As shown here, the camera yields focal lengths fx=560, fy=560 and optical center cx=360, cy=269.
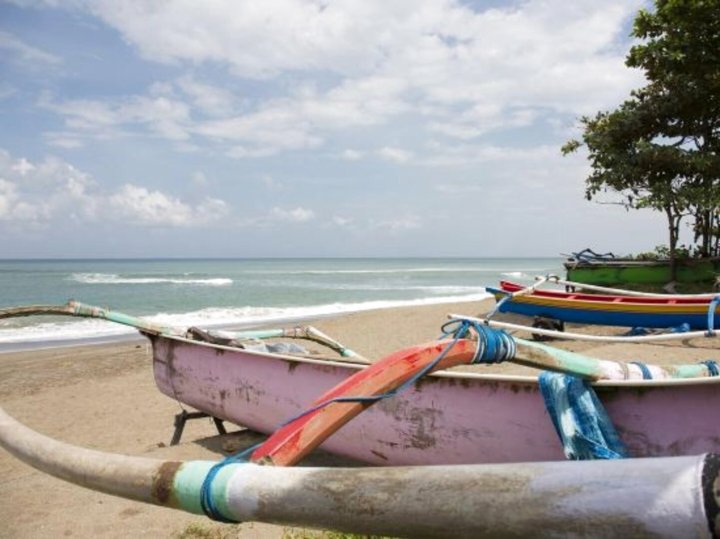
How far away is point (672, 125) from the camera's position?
15570 millimetres

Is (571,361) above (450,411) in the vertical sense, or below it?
above

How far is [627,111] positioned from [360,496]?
17.0 m

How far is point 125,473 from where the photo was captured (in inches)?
61.2

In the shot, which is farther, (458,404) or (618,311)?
(618,311)

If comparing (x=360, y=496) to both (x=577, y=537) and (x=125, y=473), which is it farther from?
(x=125, y=473)

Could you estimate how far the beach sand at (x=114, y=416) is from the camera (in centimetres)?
377

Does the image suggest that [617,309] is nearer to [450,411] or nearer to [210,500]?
[450,411]

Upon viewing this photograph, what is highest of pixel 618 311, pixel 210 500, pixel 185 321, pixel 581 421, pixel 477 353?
pixel 477 353

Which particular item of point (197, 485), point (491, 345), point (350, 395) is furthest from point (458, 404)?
point (197, 485)

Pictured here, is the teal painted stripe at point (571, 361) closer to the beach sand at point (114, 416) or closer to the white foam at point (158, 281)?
the beach sand at point (114, 416)

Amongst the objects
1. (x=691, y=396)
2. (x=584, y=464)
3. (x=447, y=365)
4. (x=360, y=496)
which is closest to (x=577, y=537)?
(x=584, y=464)

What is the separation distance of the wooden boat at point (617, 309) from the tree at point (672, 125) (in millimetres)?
4507

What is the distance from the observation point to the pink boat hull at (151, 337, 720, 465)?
3.03 m

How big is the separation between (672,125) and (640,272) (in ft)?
14.4
